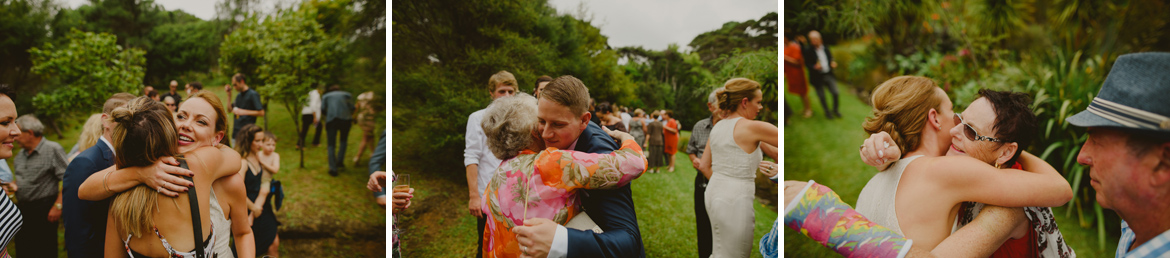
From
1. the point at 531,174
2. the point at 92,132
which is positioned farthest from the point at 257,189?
the point at 531,174

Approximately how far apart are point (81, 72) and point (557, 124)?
26.0 ft

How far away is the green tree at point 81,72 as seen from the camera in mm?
5641

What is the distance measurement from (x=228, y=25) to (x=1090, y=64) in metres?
9.71

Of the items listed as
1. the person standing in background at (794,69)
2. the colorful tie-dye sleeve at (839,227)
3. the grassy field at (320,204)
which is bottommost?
the grassy field at (320,204)

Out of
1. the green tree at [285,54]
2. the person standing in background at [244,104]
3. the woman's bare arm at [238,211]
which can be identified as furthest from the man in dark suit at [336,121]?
the woman's bare arm at [238,211]

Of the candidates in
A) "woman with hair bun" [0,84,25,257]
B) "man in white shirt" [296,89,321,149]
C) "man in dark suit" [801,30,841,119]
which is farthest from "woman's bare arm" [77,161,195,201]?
"man in white shirt" [296,89,321,149]

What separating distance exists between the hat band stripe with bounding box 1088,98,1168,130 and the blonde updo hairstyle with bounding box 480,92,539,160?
1.79 m

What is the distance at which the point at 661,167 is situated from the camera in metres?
3.56

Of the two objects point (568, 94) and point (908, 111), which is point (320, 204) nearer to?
point (568, 94)

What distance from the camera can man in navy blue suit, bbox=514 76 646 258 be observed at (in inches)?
59.0

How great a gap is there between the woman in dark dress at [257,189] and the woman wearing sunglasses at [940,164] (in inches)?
171

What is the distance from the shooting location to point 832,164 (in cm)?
330

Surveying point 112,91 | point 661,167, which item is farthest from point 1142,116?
point 112,91

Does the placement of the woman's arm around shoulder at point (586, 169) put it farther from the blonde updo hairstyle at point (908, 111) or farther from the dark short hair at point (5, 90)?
the dark short hair at point (5, 90)
